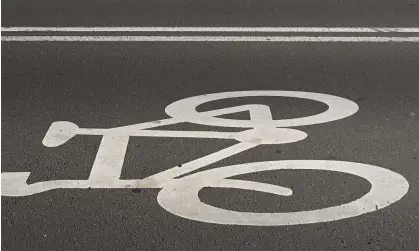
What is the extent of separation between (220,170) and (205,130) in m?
0.71

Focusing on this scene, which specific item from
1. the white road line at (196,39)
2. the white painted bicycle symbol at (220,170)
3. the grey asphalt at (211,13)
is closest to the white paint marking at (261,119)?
the white painted bicycle symbol at (220,170)

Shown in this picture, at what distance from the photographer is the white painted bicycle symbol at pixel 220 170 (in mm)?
4512

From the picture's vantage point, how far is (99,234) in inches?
169

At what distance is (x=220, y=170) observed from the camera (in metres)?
5.03

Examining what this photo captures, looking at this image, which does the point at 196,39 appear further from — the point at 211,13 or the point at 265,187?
the point at 265,187

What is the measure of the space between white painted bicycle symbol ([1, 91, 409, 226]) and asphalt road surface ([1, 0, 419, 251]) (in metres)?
0.02

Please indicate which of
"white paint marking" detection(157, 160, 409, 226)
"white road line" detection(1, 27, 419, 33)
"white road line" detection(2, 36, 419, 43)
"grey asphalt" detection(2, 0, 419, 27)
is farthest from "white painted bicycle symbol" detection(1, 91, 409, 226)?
"grey asphalt" detection(2, 0, 419, 27)

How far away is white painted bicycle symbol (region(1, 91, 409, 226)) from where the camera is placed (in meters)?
4.51

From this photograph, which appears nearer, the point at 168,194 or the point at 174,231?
the point at 174,231

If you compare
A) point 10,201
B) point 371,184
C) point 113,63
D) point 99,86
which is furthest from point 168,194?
point 113,63

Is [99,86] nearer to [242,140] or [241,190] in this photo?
[242,140]

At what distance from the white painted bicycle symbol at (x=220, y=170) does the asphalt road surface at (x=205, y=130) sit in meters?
0.02

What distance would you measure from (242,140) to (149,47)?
7.88ft

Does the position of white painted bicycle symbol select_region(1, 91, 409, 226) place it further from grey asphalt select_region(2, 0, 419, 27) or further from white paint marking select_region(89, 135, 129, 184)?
grey asphalt select_region(2, 0, 419, 27)
